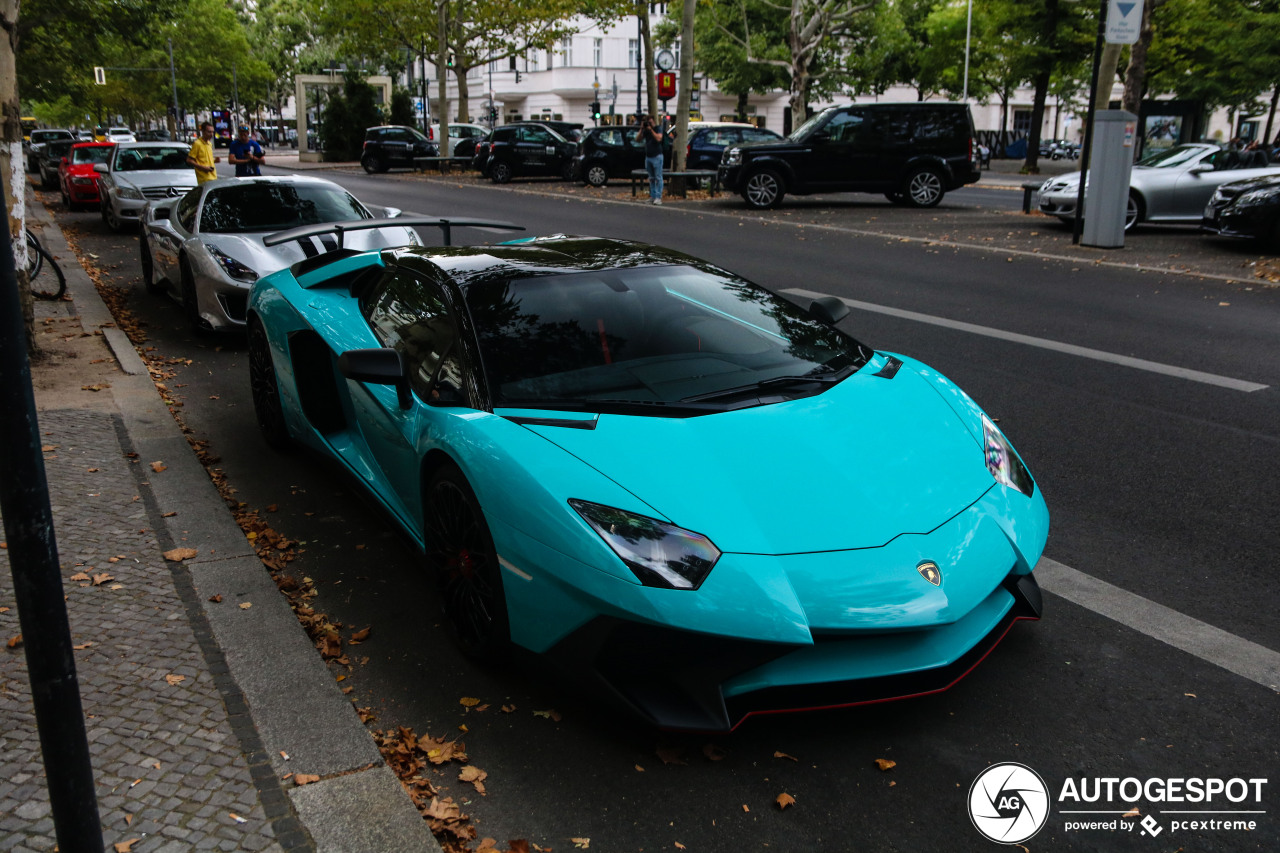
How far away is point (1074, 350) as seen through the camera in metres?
8.30

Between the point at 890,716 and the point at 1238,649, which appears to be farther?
the point at 1238,649

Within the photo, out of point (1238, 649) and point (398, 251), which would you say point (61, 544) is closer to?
point (398, 251)

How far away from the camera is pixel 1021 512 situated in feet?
11.3

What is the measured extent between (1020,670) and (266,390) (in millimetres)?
4253

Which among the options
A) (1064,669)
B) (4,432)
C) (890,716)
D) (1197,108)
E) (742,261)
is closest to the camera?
(4,432)

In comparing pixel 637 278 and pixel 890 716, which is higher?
pixel 637 278

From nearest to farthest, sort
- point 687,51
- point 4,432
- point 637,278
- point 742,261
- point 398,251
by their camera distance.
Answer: point 4,432 < point 637,278 < point 398,251 < point 742,261 < point 687,51

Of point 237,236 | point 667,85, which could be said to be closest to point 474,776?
point 237,236

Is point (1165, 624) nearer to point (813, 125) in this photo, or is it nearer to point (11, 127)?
point (11, 127)

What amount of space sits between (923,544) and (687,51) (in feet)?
85.3

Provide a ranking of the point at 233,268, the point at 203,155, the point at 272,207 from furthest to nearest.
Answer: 1. the point at 203,155
2. the point at 272,207
3. the point at 233,268

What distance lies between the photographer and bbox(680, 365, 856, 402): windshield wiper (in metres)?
3.63

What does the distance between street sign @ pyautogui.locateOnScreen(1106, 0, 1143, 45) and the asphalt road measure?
22.5 feet

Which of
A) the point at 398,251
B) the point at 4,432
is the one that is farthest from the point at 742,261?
the point at 4,432
